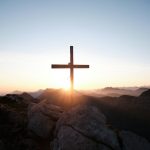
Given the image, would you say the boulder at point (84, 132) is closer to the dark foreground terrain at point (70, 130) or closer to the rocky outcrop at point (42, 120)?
the dark foreground terrain at point (70, 130)

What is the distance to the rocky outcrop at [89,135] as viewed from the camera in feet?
40.2

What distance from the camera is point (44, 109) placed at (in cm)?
1648

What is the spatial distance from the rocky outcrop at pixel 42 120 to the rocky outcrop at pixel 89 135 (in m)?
1.42

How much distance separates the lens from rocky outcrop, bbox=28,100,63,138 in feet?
50.0

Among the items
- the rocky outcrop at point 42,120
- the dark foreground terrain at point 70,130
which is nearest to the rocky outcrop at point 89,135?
the dark foreground terrain at point 70,130

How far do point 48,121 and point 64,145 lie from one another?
Answer: 11.2 feet

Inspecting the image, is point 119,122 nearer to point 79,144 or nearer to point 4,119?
point 79,144

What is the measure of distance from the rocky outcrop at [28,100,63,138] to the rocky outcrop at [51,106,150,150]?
55.8 inches

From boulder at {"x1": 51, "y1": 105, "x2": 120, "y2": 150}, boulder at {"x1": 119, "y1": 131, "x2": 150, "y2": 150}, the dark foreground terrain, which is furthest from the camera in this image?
boulder at {"x1": 119, "y1": 131, "x2": 150, "y2": 150}

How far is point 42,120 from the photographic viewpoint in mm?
15523

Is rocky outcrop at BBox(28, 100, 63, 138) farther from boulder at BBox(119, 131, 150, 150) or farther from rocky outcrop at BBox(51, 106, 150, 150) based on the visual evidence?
boulder at BBox(119, 131, 150, 150)

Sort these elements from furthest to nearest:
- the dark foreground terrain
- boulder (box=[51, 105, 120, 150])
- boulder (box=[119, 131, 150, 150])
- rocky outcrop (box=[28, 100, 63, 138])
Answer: rocky outcrop (box=[28, 100, 63, 138]) < boulder (box=[119, 131, 150, 150]) < the dark foreground terrain < boulder (box=[51, 105, 120, 150])

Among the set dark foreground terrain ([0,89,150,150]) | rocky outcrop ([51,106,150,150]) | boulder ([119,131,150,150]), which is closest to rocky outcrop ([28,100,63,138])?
dark foreground terrain ([0,89,150,150])

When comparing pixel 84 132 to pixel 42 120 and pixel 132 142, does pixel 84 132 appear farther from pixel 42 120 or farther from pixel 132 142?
pixel 42 120
